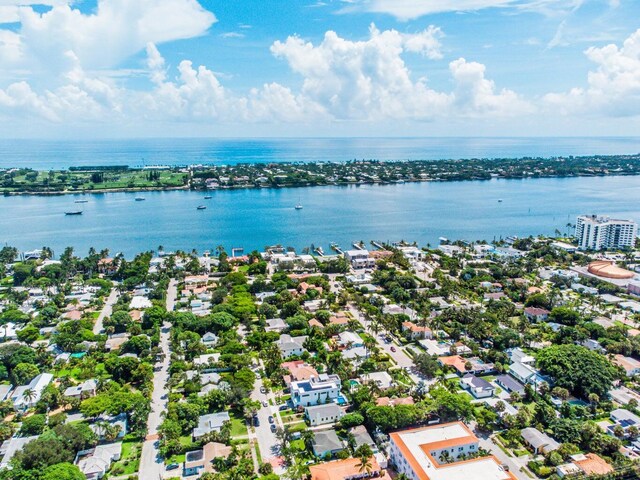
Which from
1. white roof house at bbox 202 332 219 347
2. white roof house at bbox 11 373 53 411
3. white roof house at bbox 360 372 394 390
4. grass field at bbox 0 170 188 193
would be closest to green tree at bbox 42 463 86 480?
white roof house at bbox 11 373 53 411

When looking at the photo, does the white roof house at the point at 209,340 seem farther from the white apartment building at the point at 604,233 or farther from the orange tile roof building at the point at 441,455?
the white apartment building at the point at 604,233

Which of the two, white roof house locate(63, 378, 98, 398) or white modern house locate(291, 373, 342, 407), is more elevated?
white modern house locate(291, 373, 342, 407)

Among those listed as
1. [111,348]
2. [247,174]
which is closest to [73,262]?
[111,348]

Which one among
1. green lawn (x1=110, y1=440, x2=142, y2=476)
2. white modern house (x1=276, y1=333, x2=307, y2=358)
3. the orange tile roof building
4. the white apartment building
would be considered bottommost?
green lawn (x1=110, y1=440, x2=142, y2=476)

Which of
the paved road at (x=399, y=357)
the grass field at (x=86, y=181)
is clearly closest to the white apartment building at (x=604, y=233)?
the paved road at (x=399, y=357)

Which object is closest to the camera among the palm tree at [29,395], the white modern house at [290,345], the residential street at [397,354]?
the palm tree at [29,395]

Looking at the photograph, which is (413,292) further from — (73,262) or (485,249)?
(73,262)

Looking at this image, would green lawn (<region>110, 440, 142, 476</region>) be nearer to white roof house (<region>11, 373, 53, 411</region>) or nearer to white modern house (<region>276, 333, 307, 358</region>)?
white roof house (<region>11, 373, 53, 411</region>)
